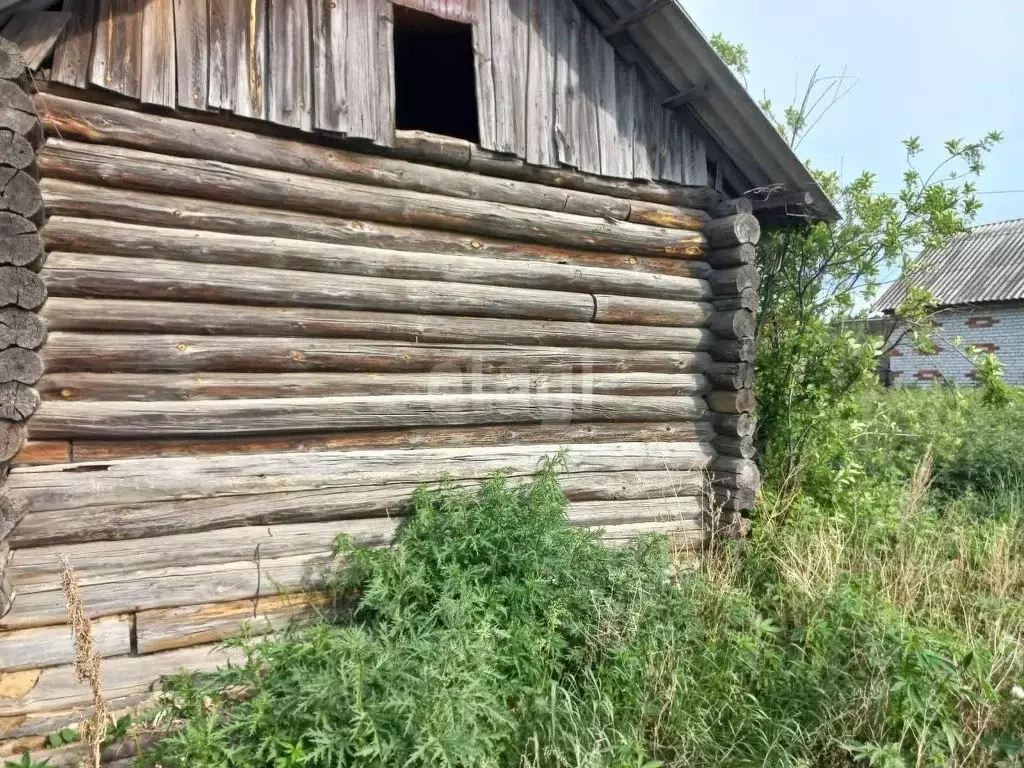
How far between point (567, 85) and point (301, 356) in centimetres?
279

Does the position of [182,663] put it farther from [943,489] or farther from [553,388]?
[943,489]

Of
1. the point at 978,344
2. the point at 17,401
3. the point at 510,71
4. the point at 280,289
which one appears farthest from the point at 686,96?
the point at 978,344

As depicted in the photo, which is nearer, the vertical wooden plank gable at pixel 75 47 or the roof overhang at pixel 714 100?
the vertical wooden plank gable at pixel 75 47

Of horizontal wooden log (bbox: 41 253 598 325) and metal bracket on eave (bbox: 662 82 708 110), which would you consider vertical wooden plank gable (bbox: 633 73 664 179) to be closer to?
metal bracket on eave (bbox: 662 82 708 110)

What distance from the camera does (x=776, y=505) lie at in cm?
556

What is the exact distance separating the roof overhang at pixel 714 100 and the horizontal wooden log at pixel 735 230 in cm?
30

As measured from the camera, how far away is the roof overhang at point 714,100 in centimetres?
472

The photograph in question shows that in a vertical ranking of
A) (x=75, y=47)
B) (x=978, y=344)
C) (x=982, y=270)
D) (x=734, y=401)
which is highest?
(x=982, y=270)

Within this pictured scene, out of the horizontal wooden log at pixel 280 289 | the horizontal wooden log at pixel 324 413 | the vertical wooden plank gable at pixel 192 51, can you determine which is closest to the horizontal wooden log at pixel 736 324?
the horizontal wooden log at pixel 324 413

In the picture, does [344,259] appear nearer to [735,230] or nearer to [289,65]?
[289,65]

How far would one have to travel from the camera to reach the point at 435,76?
21.2 ft

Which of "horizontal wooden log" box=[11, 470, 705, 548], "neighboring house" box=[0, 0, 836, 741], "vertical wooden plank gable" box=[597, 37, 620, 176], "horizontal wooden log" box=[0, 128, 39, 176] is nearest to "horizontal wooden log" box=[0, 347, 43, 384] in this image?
"neighboring house" box=[0, 0, 836, 741]

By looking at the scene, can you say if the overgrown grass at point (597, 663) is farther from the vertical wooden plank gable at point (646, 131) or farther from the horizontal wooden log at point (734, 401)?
the vertical wooden plank gable at point (646, 131)

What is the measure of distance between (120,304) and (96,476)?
3.00 ft
